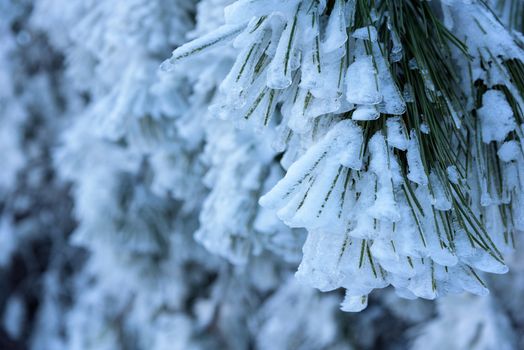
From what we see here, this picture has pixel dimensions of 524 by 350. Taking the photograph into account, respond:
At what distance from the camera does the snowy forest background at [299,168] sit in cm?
74

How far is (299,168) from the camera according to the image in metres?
0.75

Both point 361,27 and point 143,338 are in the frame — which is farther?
point 143,338

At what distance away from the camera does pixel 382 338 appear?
313cm

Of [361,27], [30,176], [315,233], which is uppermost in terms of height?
[361,27]

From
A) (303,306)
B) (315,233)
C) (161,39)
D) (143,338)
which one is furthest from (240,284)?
(315,233)

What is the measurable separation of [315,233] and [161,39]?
1.22m

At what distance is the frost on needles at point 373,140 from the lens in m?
0.73

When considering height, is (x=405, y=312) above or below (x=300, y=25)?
below

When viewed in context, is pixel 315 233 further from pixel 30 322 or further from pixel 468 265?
pixel 30 322

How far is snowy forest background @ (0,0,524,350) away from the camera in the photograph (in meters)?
0.74

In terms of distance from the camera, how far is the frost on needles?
0.73m

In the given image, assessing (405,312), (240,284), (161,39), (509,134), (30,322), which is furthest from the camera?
(30,322)

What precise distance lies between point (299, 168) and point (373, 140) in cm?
11

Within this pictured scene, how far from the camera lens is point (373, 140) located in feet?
2.46
